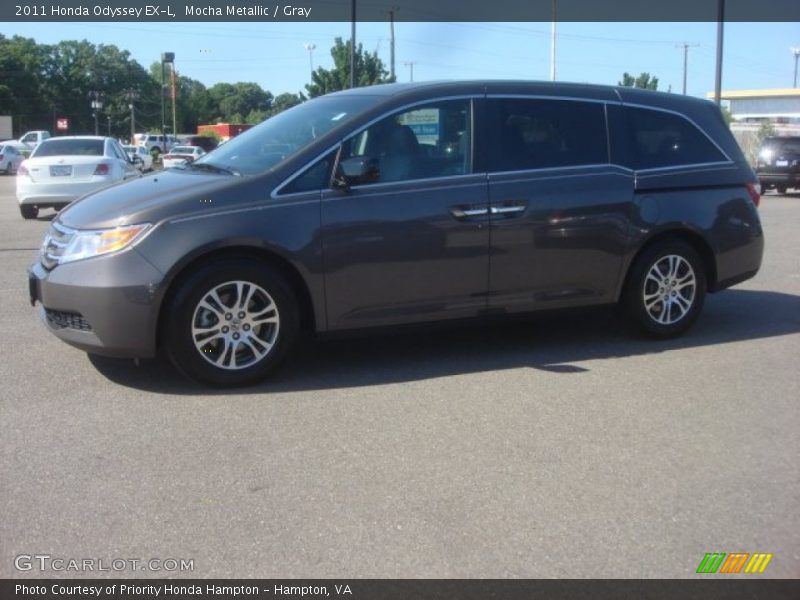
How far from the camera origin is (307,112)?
6113 millimetres

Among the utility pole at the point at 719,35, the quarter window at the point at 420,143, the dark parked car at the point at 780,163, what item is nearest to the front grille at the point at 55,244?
the quarter window at the point at 420,143

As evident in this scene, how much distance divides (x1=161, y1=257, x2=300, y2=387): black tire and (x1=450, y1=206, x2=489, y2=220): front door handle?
3.88 ft

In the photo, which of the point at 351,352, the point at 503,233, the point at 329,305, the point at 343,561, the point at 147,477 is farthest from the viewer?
the point at 351,352

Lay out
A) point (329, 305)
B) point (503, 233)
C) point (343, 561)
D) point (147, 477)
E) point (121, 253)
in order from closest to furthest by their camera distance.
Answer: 1. point (343, 561)
2. point (147, 477)
3. point (121, 253)
4. point (329, 305)
5. point (503, 233)

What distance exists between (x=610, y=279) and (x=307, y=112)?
2.47 meters

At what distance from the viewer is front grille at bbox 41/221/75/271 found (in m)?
5.19

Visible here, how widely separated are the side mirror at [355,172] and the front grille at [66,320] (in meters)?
1.69

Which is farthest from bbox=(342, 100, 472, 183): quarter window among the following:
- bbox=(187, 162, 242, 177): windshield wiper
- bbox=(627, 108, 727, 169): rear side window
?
bbox=(627, 108, 727, 169): rear side window

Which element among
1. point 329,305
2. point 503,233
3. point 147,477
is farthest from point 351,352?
point 147,477

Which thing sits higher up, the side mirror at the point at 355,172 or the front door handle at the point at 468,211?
the side mirror at the point at 355,172

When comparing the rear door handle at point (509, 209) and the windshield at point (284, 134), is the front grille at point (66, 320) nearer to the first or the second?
the windshield at point (284, 134)

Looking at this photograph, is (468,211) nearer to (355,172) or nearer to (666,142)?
(355,172)

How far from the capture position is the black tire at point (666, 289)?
641cm

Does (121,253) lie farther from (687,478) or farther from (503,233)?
(687,478)
